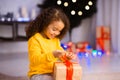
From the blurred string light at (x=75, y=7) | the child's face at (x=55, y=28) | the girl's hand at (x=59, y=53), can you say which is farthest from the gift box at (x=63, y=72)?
the blurred string light at (x=75, y=7)

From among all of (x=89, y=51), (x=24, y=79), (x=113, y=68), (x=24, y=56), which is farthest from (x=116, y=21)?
(x=24, y=79)

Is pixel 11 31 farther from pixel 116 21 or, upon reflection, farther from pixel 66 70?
pixel 66 70

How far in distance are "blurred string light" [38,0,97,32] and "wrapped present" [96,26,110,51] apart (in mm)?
332

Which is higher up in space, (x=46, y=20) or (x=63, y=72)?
(x=46, y=20)

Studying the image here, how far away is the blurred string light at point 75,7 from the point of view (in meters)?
3.90

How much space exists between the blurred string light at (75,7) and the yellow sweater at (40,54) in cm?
261

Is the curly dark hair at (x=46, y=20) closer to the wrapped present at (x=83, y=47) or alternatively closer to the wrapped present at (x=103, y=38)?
the wrapped present at (x=83, y=47)

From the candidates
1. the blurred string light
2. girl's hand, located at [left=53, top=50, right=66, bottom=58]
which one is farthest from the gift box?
the blurred string light

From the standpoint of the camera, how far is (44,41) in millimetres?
1327

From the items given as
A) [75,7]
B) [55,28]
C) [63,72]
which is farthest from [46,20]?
[75,7]

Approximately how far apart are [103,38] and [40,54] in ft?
9.76

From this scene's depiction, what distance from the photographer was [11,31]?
4184 millimetres

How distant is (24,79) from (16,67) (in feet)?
1.97

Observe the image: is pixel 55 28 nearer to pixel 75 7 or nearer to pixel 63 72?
pixel 63 72
